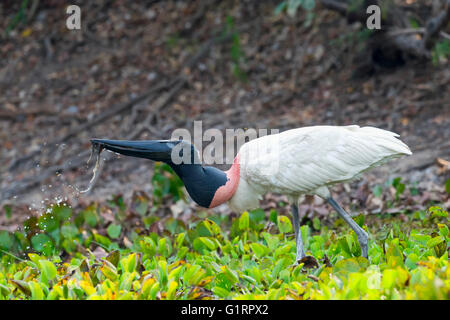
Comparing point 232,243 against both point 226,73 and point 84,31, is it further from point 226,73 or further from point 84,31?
point 84,31

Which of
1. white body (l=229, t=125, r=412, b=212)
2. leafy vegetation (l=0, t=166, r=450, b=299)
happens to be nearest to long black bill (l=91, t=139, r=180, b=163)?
white body (l=229, t=125, r=412, b=212)

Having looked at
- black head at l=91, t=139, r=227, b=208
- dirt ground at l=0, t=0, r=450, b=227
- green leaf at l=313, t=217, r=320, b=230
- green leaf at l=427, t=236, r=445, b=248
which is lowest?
green leaf at l=427, t=236, r=445, b=248

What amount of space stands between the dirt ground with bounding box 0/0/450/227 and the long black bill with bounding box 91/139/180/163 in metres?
2.31

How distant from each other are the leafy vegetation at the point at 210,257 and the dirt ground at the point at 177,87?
957 mm

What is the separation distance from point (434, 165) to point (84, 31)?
22.4 ft

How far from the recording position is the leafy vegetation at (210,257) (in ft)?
10.6

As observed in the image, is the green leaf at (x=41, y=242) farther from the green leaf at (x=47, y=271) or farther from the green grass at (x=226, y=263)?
the green leaf at (x=47, y=271)

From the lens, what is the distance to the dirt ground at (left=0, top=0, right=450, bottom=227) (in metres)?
7.38

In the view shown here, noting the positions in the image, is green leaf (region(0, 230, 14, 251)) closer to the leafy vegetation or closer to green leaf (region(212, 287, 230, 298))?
the leafy vegetation

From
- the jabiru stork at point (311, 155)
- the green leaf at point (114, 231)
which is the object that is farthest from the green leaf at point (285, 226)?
the green leaf at point (114, 231)

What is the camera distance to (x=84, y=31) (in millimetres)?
10891

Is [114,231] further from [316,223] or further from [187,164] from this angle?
[316,223]

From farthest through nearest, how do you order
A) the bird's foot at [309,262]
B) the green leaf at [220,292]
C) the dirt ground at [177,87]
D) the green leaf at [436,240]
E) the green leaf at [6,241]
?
the dirt ground at [177,87]
the green leaf at [6,241]
the bird's foot at [309,262]
the green leaf at [436,240]
the green leaf at [220,292]

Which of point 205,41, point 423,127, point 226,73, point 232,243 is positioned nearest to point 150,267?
point 232,243
